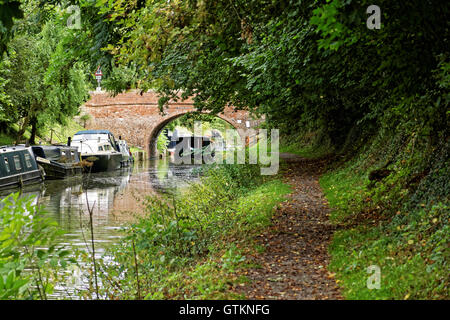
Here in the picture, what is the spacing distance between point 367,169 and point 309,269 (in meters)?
6.99

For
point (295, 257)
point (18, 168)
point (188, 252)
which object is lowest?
point (188, 252)

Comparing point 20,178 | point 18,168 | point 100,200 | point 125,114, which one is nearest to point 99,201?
point 100,200

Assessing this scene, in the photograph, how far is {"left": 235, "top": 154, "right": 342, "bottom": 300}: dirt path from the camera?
5.45m

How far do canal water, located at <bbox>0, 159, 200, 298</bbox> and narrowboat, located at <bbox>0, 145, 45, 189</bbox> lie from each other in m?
0.46

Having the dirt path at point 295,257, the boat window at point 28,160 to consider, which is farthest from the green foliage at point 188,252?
the boat window at point 28,160

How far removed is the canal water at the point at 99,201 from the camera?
1012 centimetres

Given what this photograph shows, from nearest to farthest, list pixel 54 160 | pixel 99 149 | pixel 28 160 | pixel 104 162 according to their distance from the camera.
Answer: pixel 28 160 → pixel 54 160 → pixel 104 162 → pixel 99 149

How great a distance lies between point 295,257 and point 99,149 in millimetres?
23798

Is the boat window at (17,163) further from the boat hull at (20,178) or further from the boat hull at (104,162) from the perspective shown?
the boat hull at (104,162)

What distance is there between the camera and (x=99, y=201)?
53.3 feet

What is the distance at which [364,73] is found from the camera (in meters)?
8.32

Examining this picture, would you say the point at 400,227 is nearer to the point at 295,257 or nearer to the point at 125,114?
the point at 295,257

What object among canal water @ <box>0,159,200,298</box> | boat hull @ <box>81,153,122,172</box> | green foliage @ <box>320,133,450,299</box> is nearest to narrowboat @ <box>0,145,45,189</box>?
canal water @ <box>0,159,200,298</box>
